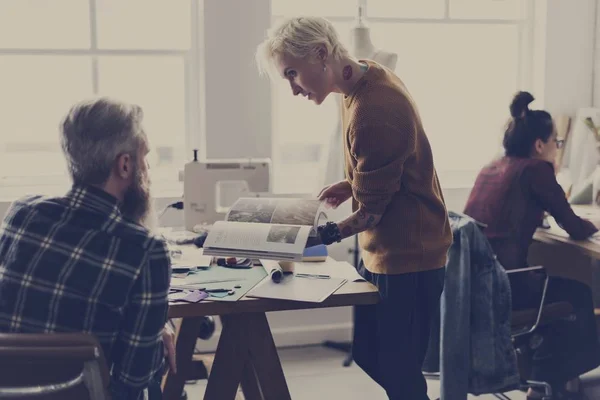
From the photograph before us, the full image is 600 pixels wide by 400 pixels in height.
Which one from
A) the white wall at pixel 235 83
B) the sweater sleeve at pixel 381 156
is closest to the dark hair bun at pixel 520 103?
the sweater sleeve at pixel 381 156

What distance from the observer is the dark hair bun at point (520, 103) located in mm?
3078

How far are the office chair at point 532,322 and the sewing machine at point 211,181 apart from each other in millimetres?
1030

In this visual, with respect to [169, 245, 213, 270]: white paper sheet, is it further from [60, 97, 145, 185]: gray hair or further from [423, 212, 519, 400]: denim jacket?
[423, 212, 519, 400]: denim jacket

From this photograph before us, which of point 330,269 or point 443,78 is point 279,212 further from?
point 443,78

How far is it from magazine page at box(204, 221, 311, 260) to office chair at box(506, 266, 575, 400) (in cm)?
111

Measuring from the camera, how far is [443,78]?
434cm

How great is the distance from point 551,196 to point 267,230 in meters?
1.34

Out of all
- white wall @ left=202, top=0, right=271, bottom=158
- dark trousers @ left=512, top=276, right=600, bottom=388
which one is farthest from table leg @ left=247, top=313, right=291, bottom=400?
white wall @ left=202, top=0, right=271, bottom=158

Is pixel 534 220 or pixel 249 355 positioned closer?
pixel 249 355

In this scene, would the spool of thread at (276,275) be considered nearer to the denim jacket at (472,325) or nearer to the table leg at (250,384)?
the table leg at (250,384)

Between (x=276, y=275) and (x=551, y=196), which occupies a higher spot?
(x=551, y=196)

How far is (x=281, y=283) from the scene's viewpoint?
7.35 ft

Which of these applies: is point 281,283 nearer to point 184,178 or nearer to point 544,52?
point 184,178

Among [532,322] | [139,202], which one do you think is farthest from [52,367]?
[532,322]
